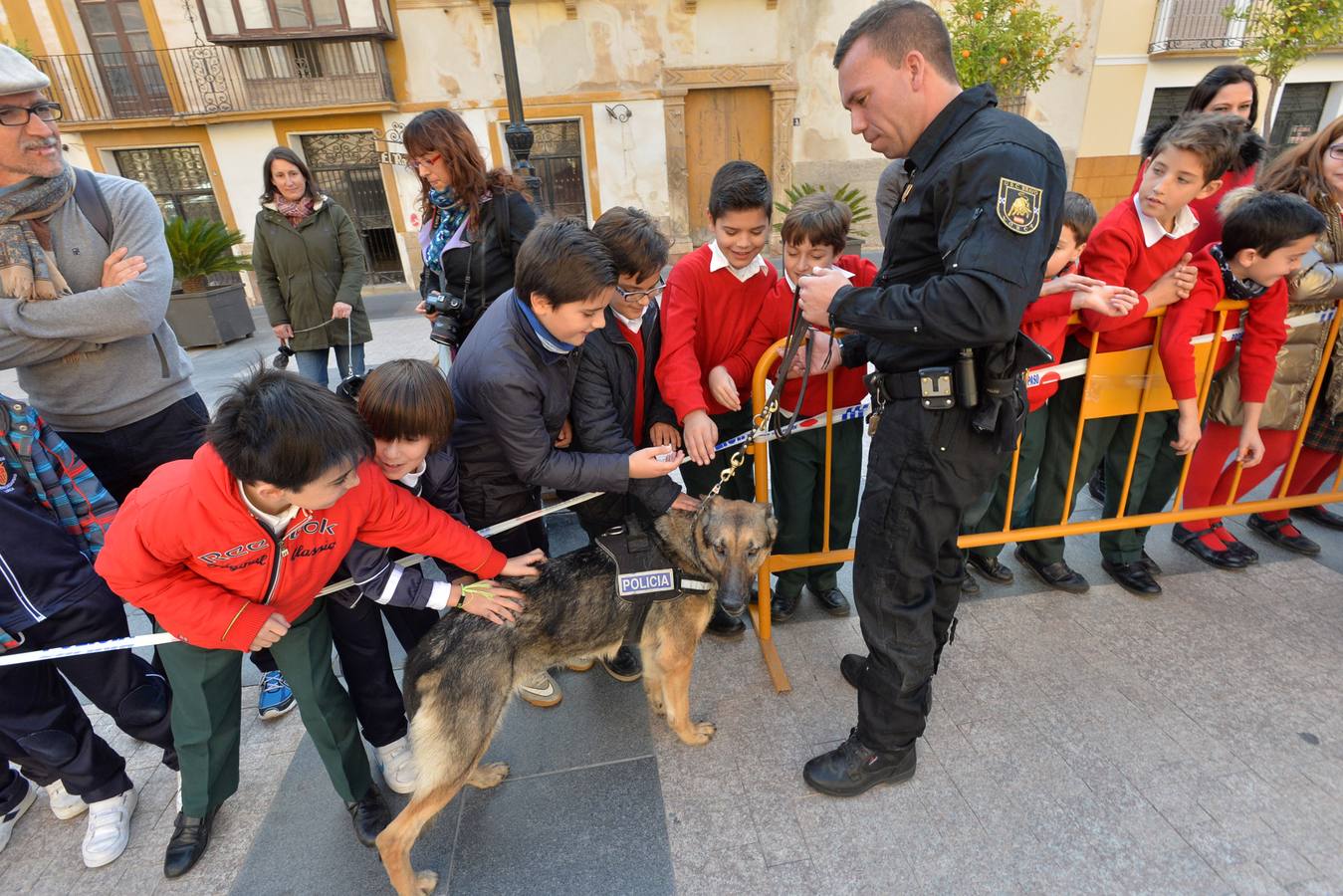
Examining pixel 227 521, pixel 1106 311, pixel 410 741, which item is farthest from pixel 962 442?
pixel 227 521

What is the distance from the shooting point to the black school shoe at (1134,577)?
338cm

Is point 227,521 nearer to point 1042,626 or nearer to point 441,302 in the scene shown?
point 441,302

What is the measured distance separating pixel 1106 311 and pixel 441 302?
3.26m

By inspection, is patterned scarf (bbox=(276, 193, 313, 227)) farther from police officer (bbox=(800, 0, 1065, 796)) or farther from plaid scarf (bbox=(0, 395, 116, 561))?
police officer (bbox=(800, 0, 1065, 796))

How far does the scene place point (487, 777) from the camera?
101 inches

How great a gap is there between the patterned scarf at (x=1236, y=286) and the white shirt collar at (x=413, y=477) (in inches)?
142

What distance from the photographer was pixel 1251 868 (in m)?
2.05

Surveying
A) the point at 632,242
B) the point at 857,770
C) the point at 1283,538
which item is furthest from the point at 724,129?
the point at 857,770

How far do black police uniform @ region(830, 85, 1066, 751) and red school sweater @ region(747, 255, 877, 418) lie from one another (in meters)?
0.51

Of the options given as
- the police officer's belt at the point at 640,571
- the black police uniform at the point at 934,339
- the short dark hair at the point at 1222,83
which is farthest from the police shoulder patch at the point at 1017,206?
the short dark hair at the point at 1222,83

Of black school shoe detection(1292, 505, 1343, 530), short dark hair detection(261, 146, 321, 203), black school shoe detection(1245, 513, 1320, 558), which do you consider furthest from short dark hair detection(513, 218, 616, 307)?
black school shoe detection(1292, 505, 1343, 530)

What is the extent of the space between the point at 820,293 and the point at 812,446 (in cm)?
118

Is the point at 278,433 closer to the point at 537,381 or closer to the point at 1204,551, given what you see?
the point at 537,381

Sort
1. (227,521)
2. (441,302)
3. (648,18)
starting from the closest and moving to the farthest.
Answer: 1. (227,521)
2. (441,302)
3. (648,18)
